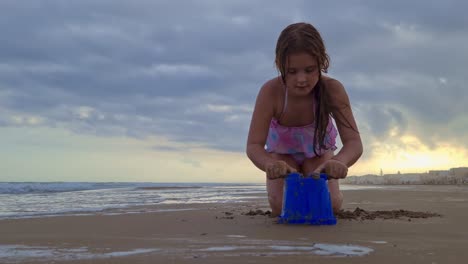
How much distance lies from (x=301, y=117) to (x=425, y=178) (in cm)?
1733

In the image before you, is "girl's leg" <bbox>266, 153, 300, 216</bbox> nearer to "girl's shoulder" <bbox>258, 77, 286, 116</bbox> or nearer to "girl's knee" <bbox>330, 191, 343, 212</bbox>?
"girl's knee" <bbox>330, 191, 343, 212</bbox>

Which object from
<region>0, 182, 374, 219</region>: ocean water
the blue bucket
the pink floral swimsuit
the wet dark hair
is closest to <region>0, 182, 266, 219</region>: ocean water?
<region>0, 182, 374, 219</region>: ocean water

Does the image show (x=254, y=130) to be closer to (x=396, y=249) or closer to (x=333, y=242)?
(x=333, y=242)

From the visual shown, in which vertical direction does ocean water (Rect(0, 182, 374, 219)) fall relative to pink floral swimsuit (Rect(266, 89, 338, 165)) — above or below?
below

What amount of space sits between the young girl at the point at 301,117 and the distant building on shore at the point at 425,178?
14.9 metres

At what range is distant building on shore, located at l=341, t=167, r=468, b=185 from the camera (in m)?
17.9

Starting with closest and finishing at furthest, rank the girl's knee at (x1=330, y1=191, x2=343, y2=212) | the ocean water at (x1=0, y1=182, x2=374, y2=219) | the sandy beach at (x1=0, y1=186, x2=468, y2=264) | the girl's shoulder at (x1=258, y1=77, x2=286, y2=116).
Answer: the sandy beach at (x1=0, y1=186, x2=468, y2=264) < the girl's shoulder at (x1=258, y1=77, x2=286, y2=116) < the girl's knee at (x1=330, y1=191, x2=343, y2=212) < the ocean water at (x1=0, y1=182, x2=374, y2=219)

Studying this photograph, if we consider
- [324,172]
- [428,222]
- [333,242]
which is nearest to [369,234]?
[333,242]

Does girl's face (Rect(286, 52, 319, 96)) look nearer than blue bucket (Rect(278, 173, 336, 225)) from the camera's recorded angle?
No

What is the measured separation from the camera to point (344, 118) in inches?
145

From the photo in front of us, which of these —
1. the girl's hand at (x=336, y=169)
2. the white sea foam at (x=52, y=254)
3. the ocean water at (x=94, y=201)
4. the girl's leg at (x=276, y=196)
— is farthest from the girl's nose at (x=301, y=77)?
the ocean water at (x=94, y=201)

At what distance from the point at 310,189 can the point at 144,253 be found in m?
1.43

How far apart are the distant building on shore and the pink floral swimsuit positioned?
14758 millimetres

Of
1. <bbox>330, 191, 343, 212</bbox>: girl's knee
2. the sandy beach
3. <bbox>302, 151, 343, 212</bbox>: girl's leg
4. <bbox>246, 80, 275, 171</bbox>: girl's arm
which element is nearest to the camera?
the sandy beach
